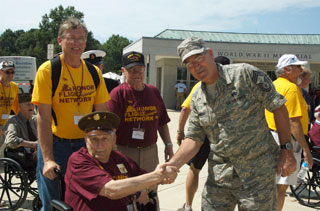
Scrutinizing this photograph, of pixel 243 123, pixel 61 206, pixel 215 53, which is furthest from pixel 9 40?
pixel 243 123

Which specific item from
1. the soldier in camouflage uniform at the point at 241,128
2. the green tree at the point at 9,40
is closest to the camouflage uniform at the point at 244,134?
the soldier in camouflage uniform at the point at 241,128

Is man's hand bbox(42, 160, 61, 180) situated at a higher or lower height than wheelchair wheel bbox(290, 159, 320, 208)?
higher

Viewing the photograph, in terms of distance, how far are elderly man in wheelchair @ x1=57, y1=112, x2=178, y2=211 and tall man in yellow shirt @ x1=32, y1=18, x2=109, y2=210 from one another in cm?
34

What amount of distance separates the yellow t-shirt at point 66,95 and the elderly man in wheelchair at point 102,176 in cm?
37

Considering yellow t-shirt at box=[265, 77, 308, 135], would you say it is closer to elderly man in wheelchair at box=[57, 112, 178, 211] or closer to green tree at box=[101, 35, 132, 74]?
elderly man in wheelchair at box=[57, 112, 178, 211]

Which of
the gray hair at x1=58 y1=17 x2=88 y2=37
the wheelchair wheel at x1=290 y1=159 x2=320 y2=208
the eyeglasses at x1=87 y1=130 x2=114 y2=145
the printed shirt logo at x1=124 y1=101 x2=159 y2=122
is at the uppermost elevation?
the gray hair at x1=58 y1=17 x2=88 y2=37

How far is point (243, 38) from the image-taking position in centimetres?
2677

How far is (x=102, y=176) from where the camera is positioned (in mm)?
2422

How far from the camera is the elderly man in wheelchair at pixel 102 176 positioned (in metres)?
2.37

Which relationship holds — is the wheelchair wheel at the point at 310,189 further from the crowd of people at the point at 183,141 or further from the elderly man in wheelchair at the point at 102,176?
the elderly man in wheelchair at the point at 102,176

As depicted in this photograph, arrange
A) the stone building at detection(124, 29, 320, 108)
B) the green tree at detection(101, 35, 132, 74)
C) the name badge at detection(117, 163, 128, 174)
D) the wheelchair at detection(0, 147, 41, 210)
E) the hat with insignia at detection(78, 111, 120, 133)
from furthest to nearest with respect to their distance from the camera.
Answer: the green tree at detection(101, 35, 132, 74) → the stone building at detection(124, 29, 320, 108) → the wheelchair at detection(0, 147, 41, 210) → the name badge at detection(117, 163, 128, 174) → the hat with insignia at detection(78, 111, 120, 133)

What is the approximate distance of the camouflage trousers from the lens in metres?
2.46

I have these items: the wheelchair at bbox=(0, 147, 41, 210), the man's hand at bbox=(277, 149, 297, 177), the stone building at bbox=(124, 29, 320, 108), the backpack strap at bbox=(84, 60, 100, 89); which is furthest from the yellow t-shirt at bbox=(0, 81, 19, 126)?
the stone building at bbox=(124, 29, 320, 108)

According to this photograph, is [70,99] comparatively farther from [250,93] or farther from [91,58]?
[91,58]
